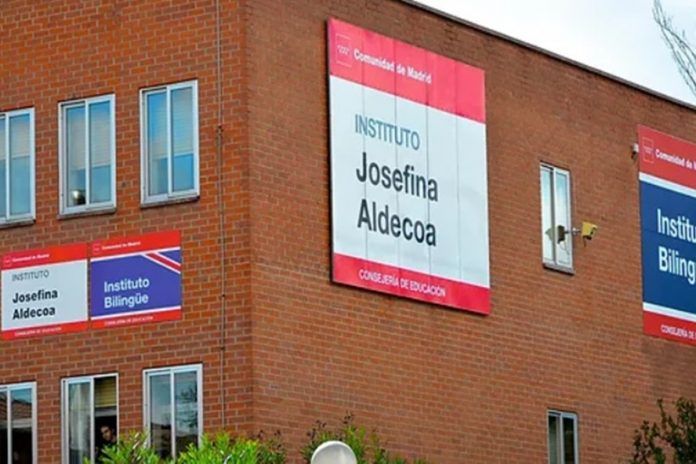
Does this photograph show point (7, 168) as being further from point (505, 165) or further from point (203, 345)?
point (505, 165)

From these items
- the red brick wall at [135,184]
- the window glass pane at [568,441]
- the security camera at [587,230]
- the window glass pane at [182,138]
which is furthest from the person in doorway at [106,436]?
the security camera at [587,230]

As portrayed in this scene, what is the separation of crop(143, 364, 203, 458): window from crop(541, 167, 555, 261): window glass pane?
8.51m

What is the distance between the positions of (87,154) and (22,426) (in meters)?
3.99

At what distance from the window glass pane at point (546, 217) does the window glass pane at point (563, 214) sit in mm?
167

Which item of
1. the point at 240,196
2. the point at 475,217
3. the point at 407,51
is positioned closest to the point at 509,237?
the point at 475,217

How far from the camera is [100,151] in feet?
109

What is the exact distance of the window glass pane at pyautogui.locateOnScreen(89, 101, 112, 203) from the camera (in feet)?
109

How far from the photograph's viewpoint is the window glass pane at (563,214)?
38844 mm

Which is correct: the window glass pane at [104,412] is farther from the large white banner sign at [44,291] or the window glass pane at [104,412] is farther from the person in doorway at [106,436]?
the large white banner sign at [44,291]

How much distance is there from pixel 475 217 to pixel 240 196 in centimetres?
563

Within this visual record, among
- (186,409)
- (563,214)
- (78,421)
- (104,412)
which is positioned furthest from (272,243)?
(563,214)

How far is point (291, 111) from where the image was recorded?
32812 millimetres

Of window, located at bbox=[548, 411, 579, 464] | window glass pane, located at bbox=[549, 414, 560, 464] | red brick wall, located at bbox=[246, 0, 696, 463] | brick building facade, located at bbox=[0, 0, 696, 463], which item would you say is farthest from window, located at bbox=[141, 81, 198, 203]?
window glass pane, located at bbox=[549, 414, 560, 464]

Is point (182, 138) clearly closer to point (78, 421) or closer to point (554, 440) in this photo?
point (78, 421)
